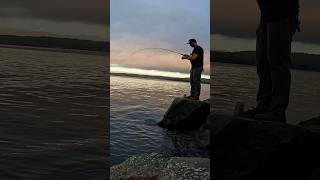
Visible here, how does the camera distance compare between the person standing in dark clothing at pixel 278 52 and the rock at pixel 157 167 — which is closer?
the person standing in dark clothing at pixel 278 52

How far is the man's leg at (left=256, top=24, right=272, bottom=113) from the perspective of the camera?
8.07 ft

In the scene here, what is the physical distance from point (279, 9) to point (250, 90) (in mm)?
531

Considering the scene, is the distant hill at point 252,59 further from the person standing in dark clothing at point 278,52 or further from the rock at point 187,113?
the rock at point 187,113

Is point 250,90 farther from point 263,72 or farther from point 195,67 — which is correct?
point 195,67

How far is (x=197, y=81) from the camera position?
3.83m

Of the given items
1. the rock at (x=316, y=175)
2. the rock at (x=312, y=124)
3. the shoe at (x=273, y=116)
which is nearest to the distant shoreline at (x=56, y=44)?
the shoe at (x=273, y=116)

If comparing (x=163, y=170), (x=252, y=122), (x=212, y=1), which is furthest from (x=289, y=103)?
(x=163, y=170)

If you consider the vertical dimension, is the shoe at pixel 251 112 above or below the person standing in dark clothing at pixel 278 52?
below

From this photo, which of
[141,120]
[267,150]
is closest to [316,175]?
[267,150]

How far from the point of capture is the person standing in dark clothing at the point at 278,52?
2.36 metres

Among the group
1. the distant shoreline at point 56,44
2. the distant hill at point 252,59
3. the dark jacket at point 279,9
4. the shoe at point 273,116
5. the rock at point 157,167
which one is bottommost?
the rock at point 157,167

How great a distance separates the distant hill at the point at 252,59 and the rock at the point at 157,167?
1.06 m

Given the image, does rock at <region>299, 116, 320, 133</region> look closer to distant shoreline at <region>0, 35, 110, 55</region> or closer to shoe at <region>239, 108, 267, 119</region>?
shoe at <region>239, 108, 267, 119</region>

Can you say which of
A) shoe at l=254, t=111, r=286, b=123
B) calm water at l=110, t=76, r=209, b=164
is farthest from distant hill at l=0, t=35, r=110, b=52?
shoe at l=254, t=111, r=286, b=123
